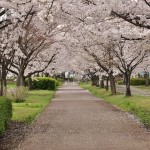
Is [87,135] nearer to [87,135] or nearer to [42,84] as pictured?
[87,135]

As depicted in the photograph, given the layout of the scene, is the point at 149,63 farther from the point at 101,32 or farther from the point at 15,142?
the point at 15,142

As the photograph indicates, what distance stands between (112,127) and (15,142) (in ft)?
14.1

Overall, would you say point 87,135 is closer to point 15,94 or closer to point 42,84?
point 15,94

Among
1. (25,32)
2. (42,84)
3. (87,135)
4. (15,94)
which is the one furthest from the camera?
(42,84)

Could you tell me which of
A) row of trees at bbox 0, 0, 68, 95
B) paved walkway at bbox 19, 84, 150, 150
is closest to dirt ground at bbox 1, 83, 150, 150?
paved walkway at bbox 19, 84, 150, 150

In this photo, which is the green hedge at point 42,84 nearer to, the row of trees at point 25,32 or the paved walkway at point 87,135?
the row of trees at point 25,32

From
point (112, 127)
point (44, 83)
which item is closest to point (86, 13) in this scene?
point (112, 127)

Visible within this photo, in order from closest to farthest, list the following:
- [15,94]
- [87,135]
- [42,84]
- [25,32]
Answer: [87,135] → [25,32] → [15,94] → [42,84]

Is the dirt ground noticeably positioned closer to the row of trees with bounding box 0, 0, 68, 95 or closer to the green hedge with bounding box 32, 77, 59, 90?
the row of trees with bounding box 0, 0, 68, 95

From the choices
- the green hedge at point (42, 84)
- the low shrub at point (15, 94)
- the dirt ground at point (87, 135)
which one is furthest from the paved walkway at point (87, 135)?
the green hedge at point (42, 84)

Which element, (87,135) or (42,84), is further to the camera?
(42,84)

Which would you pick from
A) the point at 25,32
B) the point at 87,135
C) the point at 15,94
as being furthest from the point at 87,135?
the point at 15,94

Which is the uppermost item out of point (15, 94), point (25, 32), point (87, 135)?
point (25, 32)

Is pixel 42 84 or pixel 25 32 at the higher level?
pixel 25 32
